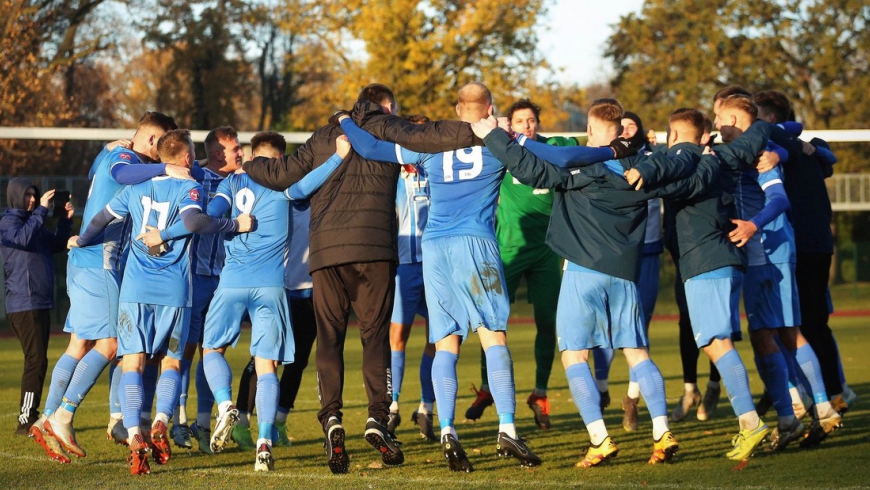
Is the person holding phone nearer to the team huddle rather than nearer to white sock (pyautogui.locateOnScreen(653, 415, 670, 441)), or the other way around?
the team huddle

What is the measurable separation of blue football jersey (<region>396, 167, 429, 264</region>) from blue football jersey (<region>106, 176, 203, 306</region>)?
7.41ft

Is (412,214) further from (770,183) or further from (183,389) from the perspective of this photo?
(770,183)

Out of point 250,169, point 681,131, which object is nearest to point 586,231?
point 681,131

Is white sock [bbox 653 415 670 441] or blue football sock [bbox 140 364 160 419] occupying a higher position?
blue football sock [bbox 140 364 160 419]

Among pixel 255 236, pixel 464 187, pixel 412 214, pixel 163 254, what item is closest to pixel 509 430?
pixel 464 187

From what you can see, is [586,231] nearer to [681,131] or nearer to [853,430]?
[681,131]

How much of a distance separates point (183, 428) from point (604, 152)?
3.82 m

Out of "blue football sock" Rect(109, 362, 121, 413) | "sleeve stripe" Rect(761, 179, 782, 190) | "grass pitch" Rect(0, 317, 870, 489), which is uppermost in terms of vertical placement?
"sleeve stripe" Rect(761, 179, 782, 190)

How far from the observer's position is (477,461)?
7.28 m

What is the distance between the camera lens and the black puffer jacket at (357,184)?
6965 mm

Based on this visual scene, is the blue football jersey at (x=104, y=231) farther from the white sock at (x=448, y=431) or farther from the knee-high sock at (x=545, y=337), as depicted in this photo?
the knee-high sock at (x=545, y=337)

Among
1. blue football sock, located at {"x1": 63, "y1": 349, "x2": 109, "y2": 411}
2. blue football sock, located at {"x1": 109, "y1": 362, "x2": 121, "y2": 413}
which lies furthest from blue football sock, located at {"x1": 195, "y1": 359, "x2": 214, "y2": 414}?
blue football sock, located at {"x1": 63, "y1": 349, "x2": 109, "y2": 411}

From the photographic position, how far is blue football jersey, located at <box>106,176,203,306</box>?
7.16 metres

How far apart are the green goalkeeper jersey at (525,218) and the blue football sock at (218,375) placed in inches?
118
